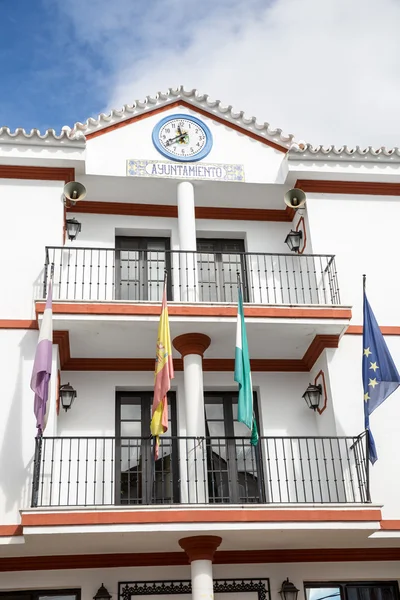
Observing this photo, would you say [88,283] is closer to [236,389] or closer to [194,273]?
[194,273]

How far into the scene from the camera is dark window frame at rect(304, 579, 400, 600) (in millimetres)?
11328

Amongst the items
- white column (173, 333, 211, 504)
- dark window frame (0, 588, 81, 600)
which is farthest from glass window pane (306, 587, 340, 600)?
dark window frame (0, 588, 81, 600)

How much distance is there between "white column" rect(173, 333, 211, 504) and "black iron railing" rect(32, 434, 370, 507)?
16mm

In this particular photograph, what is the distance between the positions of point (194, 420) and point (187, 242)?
3.10 metres

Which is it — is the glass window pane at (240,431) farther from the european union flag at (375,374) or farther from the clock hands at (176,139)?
the clock hands at (176,139)

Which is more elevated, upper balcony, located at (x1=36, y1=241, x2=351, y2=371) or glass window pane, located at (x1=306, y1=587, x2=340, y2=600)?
upper balcony, located at (x1=36, y1=241, x2=351, y2=371)

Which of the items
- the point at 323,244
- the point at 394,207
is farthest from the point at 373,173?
the point at 323,244

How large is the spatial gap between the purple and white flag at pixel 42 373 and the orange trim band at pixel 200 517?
120 centimetres

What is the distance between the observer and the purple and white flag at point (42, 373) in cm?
1033

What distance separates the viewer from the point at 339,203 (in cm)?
1355

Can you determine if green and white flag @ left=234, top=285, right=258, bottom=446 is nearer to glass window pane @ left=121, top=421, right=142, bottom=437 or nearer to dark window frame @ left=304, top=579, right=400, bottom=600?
glass window pane @ left=121, top=421, right=142, bottom=437

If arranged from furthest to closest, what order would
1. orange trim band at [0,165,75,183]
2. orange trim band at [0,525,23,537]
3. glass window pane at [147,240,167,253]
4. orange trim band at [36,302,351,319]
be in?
glass window pane at [147,240,167,253], orange trim band at [0,165,75,183], orange trim band at [36,302,351,319], orange trim band at [0,525,23,537]

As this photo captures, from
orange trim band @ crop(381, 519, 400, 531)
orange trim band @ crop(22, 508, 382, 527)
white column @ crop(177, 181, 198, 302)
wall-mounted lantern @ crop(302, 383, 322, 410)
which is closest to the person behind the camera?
orange trim band @ crop(22, 508, 382, 527)

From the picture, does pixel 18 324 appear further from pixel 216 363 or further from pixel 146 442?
pixel 216 363
